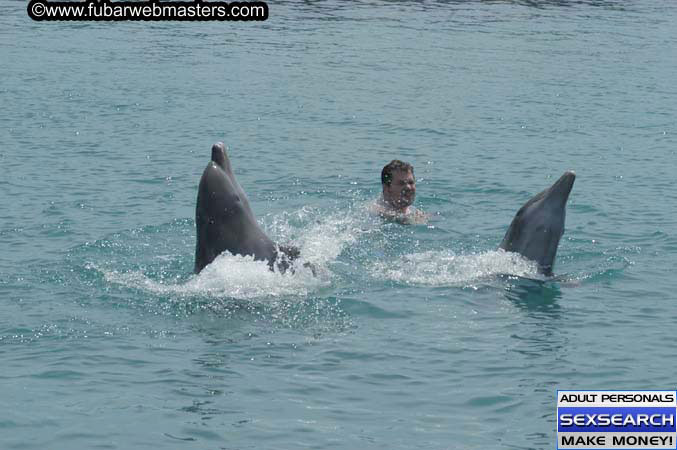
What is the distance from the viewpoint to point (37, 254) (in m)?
15.0

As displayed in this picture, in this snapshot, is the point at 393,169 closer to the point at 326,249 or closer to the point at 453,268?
the point at 326,249

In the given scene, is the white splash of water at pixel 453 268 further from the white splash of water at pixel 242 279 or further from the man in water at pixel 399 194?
the man in water at pixel 399 194

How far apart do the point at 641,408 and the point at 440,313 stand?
298 cm

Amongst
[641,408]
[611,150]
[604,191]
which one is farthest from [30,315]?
[611,150]

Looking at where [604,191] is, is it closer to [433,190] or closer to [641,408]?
[433,190]

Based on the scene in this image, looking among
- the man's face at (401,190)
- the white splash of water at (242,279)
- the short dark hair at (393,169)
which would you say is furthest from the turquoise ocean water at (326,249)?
the short dark hair at (393,169)

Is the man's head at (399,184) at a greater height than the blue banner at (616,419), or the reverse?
the man's head at (399,184)

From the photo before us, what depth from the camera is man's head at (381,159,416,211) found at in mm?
17219

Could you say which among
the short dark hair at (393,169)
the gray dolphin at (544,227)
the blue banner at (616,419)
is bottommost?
the blue banner at (616,419)

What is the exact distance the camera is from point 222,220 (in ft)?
42.8

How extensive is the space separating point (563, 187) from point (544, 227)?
49 cm

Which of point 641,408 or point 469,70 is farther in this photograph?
point 469,70

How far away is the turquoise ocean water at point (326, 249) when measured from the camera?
34.0ft

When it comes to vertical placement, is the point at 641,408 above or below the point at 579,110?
below
